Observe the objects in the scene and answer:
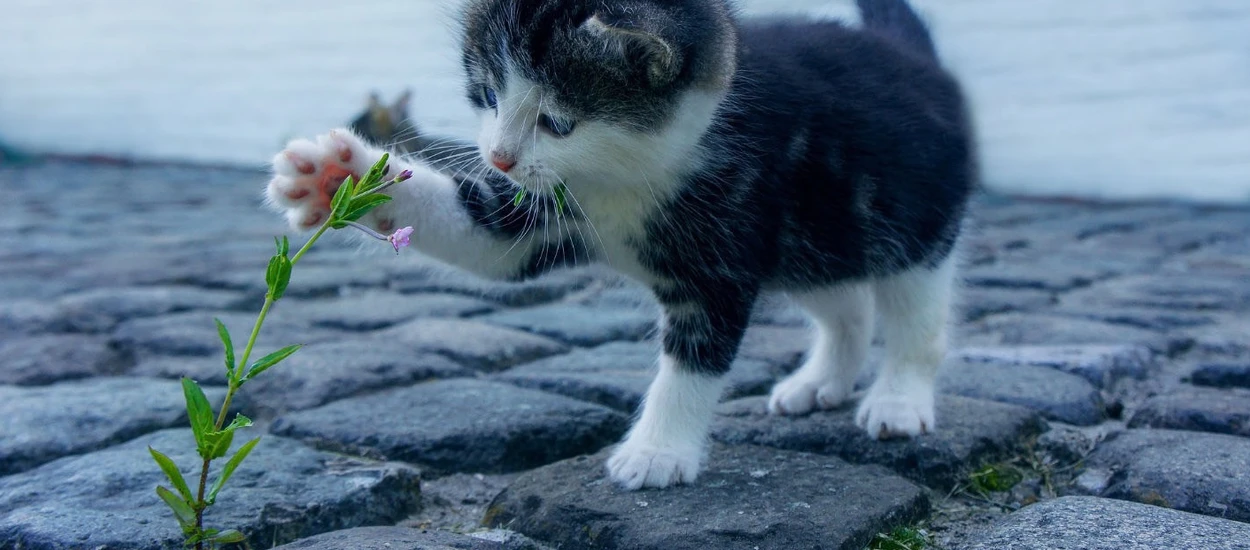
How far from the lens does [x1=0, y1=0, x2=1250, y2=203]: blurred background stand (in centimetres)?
668

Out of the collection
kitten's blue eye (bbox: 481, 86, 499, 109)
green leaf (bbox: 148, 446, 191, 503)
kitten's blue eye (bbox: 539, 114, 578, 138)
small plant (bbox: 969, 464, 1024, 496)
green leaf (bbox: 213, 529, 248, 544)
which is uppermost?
kitten's blue eye (bbox: 481, 86, 499, 109)

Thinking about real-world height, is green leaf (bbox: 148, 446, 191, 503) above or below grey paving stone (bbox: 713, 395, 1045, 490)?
above

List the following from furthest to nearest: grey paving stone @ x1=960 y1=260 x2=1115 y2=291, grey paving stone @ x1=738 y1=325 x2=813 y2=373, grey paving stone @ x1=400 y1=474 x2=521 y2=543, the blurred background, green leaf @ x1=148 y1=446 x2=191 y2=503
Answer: the blurred background
grey paving stone @ x1=960 y1=260 x2=1115 y2=291
grey paving stone @ x1=738 y1=325 x2=813 y2=373
grey paving stone @ x1=400 y1=474 x2=521 y2=543
green leaf @ x1=148 y1=446 x2=191 y2=503

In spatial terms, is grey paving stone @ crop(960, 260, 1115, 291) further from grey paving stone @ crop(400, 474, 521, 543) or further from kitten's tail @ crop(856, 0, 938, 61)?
grey paving stone @ crop(400, 474, 521, 543)

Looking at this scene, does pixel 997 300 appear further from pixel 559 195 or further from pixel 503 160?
pixel 503 160

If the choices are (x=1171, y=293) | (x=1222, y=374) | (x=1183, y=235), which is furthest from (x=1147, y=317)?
(x=1183, y=235)

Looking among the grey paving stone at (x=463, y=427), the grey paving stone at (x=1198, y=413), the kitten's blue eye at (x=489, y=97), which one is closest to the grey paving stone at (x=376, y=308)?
the grey paving stone at (x=463, y=427)

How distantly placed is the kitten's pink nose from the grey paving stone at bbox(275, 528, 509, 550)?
0.59 meters

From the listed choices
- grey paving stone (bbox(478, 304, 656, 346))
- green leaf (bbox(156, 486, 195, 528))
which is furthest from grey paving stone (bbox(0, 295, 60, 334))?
green leaf (bbox(156, 486, 195, 528))

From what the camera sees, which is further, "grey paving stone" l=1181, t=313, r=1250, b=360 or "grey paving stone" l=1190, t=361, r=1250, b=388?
"grey paving stone" l=1181, t=313, r=1250, b=360

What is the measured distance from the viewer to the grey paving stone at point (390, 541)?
1.50 metres

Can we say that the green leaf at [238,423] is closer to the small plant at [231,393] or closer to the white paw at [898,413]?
the small plant at [231,393]

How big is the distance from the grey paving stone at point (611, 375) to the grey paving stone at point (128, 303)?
1282 millimetres

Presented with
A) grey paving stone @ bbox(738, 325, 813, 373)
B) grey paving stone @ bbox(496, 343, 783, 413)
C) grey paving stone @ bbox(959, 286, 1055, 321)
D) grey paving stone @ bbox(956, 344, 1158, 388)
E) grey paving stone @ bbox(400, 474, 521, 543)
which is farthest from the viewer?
grey paving stone @ bbox(959, 286, 1055, 321)
